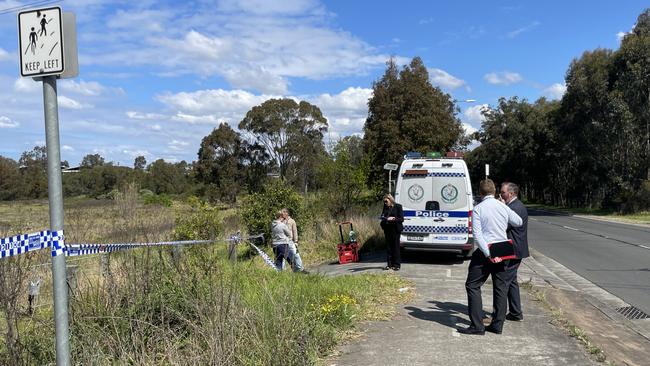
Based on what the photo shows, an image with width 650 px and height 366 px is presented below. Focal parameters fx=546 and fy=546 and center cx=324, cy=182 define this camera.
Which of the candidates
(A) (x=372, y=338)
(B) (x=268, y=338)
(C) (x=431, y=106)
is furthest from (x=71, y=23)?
(C) (x=431, y=106)

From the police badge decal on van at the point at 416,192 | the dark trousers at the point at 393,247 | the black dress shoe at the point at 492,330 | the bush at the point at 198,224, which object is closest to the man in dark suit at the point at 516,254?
the black dress shoe at the point at 492,330

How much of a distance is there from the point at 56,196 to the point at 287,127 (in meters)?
60.0

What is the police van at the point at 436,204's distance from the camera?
508 inches

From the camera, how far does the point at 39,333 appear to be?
4816 mm

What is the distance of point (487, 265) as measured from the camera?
6.89 m

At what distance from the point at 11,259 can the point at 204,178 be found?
61913mm

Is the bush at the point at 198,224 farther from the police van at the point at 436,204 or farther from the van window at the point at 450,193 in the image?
the van window at the point at 450,193

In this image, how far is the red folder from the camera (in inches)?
264

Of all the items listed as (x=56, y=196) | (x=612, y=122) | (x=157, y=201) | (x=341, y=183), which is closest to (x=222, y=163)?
(x=157, y=201)

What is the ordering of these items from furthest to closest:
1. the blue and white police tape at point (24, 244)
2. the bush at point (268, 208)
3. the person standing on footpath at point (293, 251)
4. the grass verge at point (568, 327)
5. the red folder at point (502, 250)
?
the bush at point (268, 208)
the person standing on footpath at point (293, 251)
the red folder at point (502, 250)
the grass verge at point (568, 327)
the blue and white police tape at point (24, 244)

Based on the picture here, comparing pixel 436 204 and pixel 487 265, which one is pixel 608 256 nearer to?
pixel 436 204

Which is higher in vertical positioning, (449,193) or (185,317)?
(449,193)

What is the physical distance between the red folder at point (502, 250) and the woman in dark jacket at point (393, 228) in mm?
5360

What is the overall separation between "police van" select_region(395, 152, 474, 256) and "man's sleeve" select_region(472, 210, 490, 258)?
606 cm
